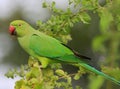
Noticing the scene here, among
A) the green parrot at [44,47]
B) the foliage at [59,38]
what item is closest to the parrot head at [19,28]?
the green parrot at [44,47]

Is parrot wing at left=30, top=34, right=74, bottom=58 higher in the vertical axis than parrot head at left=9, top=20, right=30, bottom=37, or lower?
lower

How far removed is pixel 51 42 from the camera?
1.84 metres

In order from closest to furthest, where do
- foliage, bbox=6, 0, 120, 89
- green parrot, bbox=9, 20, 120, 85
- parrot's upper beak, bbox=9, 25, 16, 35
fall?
foliage, bbox=6, 0, 120, 89 < green parrot, bbox=9, 20, 120, 85 < parrot's upper beak, bbox=9, 25, 16, 35

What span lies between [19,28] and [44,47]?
0.18 metres

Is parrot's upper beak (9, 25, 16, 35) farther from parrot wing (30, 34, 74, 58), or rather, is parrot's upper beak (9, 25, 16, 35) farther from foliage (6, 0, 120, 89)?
foliage (6, 0, 120, 89)

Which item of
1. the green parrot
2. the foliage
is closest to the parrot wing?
the green parrot

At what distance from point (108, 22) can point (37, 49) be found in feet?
3.96

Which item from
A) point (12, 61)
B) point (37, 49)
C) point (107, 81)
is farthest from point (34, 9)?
point (107, 81)

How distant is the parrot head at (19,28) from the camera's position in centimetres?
200

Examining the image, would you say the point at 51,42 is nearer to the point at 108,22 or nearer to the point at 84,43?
the point at 108,22

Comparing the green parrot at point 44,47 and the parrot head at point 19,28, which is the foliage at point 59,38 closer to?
the green parrot at point 44,47

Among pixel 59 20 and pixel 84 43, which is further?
pixel 84 43

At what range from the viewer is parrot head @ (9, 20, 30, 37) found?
6.57 ft

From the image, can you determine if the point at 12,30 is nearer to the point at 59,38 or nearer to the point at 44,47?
the point at 44,47
